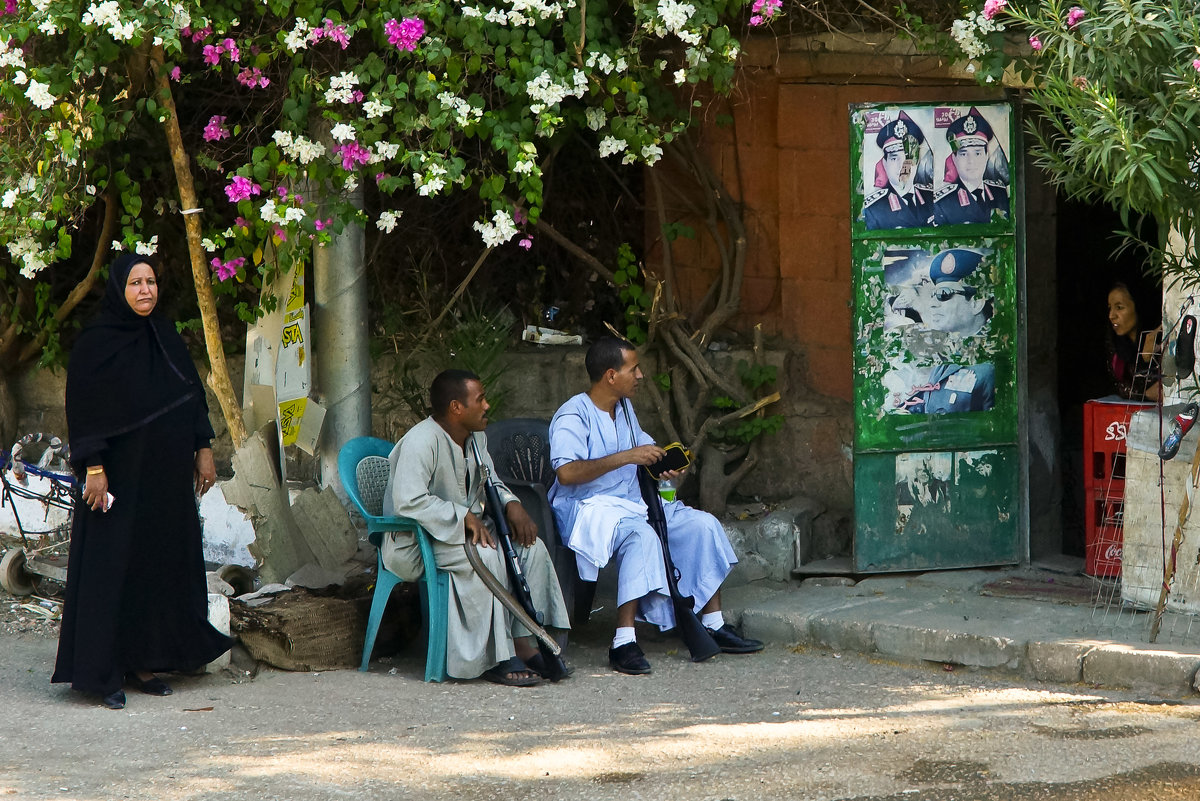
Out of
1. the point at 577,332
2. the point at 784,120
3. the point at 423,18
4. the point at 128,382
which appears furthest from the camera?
the point at 577,332

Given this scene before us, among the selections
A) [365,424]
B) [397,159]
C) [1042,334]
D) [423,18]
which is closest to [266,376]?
[365,424]

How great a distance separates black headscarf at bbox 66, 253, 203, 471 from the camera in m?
5.31

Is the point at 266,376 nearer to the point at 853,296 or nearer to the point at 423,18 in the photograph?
the point at 423,18

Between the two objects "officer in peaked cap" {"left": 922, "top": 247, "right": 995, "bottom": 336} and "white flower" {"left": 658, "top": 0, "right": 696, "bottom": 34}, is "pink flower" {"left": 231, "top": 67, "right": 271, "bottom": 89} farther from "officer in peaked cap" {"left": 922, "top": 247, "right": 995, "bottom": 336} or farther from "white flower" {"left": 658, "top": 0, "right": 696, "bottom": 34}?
"officer in peaked cap" {"left": 922, "top": 247, "right": 995, "bottom": 336}

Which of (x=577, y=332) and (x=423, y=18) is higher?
(x=423, y=18)

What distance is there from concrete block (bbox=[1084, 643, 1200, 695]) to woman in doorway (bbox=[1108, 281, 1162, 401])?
57.0 inches

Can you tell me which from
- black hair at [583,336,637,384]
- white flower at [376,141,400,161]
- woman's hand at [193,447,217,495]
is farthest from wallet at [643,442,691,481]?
woman's hand at [193,447,217,495]

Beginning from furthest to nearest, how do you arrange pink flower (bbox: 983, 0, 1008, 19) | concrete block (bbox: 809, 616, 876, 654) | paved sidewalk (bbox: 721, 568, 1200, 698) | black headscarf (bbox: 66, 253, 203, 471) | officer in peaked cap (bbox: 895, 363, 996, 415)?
officer in peaked cap (bbox: 895, 363, 996, 415), concrete block (bbox: 809, 616, 876, 654), paved sidewalk (bbox: 721, 568, 1200, 698), black headscarf (bbox: 66, 253, 203, 471), pink flower (bbox: 983, 0, 1008, 19)

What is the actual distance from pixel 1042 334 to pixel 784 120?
175 cm

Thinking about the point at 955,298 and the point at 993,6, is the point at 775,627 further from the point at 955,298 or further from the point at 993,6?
the point at 993,6

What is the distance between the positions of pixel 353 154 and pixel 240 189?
52 centimetres

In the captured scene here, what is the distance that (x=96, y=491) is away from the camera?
526 cm

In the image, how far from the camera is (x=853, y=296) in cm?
660

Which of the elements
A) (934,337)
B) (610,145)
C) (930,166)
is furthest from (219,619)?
(930,166)
